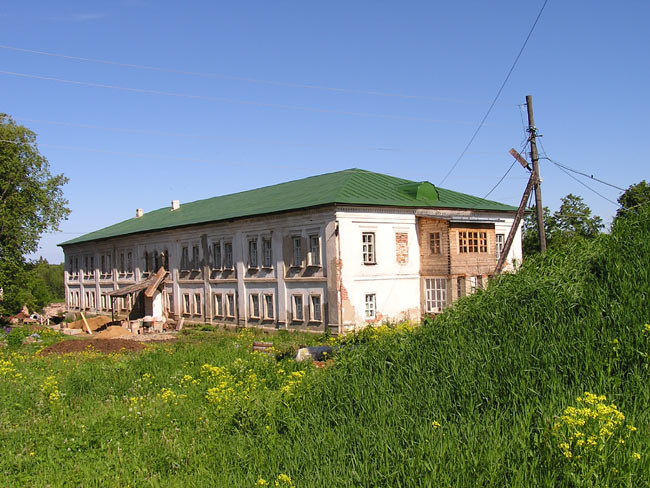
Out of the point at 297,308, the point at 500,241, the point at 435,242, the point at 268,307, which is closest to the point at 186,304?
the point at 268,307

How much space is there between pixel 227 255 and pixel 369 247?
30.3ft

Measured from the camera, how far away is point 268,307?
28.7 m

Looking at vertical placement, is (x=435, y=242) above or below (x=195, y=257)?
above

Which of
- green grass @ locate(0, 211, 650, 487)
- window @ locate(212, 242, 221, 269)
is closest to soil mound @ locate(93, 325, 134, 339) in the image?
window @ locate(212, 242, 221, 269)

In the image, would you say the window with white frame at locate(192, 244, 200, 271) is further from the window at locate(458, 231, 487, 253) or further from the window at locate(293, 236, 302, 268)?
the window at locate(458, 231, 487, 253)

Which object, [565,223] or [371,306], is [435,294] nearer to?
[371,306]

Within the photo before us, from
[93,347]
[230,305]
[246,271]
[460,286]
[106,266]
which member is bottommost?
[93,347]

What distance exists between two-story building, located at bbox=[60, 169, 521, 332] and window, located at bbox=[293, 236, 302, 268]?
6cm

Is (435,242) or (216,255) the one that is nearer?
(435,242)

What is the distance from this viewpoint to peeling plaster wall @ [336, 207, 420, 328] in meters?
25.0

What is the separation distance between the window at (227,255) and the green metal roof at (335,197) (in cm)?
156

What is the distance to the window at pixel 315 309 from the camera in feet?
84.4

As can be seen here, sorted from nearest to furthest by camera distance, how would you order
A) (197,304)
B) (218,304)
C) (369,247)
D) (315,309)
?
(315,309)
(369,247)
(218,304)
(197,304)

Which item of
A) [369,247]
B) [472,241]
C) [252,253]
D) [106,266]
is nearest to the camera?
[369,247]
